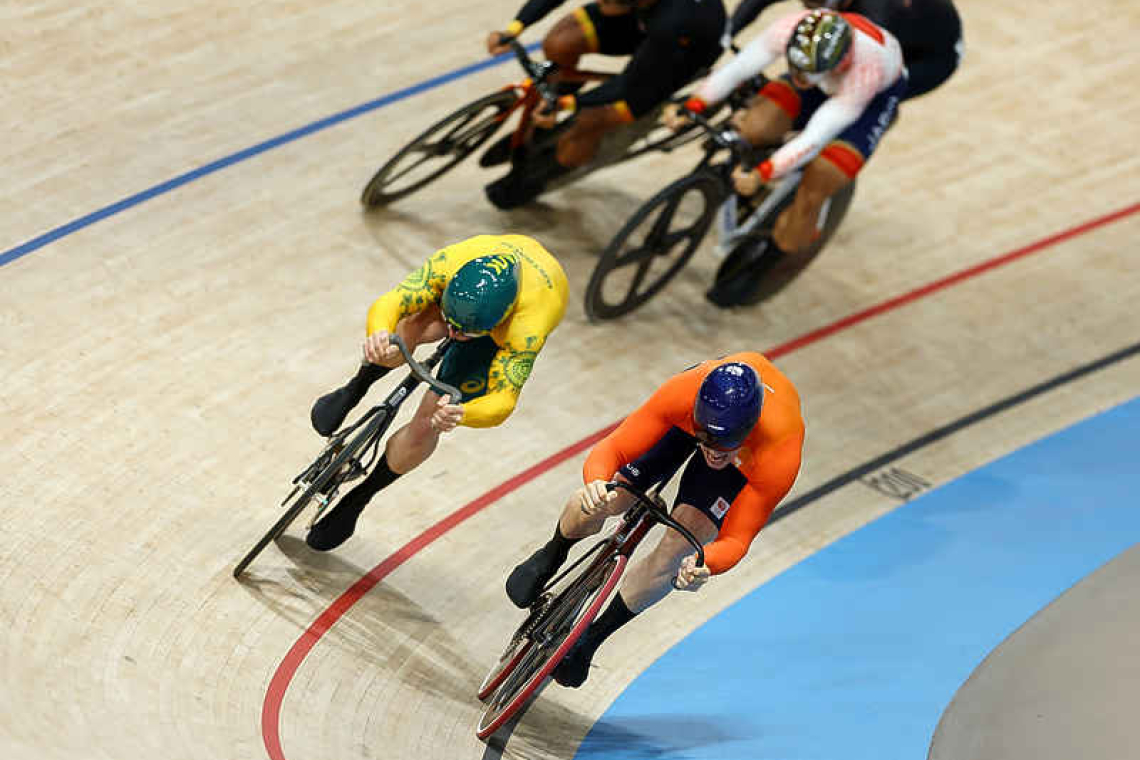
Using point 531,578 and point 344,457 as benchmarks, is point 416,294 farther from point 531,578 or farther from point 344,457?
point 531,578

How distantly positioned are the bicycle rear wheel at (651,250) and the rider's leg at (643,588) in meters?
2.11

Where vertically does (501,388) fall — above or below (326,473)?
above

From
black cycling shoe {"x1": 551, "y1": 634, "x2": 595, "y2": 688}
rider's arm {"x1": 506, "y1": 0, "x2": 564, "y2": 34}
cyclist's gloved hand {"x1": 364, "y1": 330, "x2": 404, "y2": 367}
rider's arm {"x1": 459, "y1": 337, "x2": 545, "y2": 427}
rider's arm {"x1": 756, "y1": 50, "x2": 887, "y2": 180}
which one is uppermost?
cyclist's gloved hand {"x1": 364, "y1": 330, "x2": 404, "y2": 367}

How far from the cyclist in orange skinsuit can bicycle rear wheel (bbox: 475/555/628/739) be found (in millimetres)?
85

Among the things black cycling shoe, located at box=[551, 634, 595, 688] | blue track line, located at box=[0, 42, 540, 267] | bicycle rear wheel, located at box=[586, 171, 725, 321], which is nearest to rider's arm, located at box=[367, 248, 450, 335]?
black cycling shoe, located at box=[551, 634, 595, 688]

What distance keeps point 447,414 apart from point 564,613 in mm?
626

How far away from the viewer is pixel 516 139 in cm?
654

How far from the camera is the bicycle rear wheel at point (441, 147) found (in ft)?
20.5

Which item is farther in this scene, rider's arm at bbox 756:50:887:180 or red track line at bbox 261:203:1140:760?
rider's arm at bbox 756:50:887:180

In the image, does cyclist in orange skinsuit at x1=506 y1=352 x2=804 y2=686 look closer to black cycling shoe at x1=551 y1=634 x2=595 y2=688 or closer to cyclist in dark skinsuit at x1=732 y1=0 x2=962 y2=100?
black cycling shoe at x1=551 y1=634 x2=595 y2=688

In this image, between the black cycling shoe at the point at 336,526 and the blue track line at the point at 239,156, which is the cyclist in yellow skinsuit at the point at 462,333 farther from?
the blue track line at the point at 239,156

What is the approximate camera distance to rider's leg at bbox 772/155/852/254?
6.02 metres

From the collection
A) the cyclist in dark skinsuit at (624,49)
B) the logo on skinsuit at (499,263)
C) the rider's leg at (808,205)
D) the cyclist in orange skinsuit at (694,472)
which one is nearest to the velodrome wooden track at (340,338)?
the rider's leg at (808,205)

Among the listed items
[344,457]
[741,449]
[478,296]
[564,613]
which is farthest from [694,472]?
[344,457]
